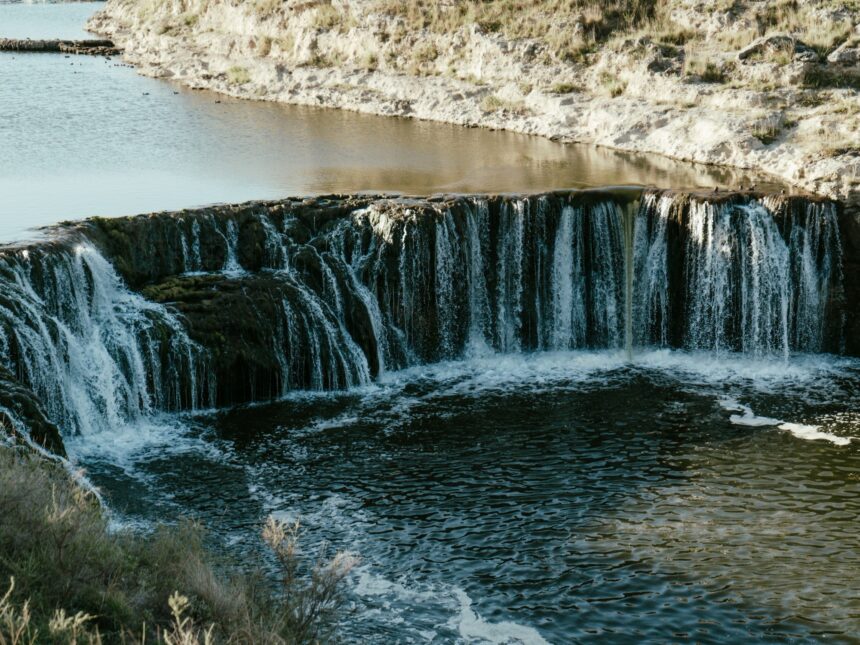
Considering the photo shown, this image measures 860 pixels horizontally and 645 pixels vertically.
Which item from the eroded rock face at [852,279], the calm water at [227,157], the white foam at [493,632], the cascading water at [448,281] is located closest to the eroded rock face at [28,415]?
the cascading water at [448,281]

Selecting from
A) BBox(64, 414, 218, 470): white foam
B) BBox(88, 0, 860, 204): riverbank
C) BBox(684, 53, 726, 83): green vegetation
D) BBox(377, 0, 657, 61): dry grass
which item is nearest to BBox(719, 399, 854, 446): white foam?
BBox(88, 0, 860, 204): riverbank

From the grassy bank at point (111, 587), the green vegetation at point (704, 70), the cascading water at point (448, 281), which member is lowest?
the grassy bank at point (111, 587)

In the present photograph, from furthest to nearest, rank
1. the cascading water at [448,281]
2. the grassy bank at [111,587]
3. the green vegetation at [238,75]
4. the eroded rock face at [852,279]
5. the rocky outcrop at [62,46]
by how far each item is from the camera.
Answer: the rocky outcrop at [62,46]
the green vegetation at [238,75]
the eroded rock face at [852,279]
the cascading water at [448,281]
the grassy bank at [111,587]

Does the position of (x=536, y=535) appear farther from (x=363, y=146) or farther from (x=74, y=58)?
Result: (x=74, y=58)

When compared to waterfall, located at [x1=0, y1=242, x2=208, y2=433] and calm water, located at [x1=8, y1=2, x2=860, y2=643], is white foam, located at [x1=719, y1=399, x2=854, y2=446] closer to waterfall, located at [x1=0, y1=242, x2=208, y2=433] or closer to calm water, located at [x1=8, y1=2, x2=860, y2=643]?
calm water, located at [x1=8, y1=2, x2=860, y2=643]

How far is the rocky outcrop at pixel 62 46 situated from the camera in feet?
176

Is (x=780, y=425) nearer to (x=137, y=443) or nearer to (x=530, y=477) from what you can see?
(x=530, y=477)

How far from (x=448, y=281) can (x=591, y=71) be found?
43.5 ft

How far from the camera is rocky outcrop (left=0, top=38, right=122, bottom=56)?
5359cm

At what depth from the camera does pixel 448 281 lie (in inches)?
904

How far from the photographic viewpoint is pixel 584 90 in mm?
33500

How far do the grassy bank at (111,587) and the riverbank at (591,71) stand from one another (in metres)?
16.9

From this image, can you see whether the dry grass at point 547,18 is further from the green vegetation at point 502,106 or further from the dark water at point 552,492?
the dark water at point 552,492

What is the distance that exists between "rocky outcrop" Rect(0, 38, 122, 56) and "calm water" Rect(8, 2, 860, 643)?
28.0 meters
